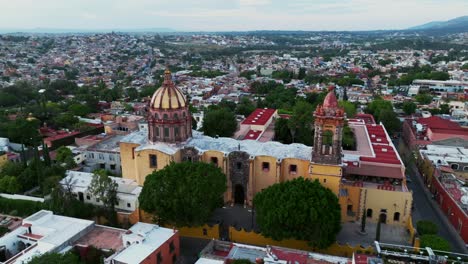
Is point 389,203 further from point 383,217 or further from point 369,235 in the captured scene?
point 369,235

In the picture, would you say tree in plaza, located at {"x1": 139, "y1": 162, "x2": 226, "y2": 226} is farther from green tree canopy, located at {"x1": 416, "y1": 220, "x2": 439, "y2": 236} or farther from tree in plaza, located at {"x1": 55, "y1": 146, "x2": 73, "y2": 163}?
tree in plaza, located at {"x1": 55, "y1": 146, "x2": 73, "y2": 163}

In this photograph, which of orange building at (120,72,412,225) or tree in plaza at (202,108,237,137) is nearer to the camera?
orange building at (120,72,412,225)

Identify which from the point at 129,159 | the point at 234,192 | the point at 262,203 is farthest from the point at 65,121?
the point at 262,203

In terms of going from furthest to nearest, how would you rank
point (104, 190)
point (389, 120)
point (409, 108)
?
point (409, 108) → point (389, 120) → point (104, 190)

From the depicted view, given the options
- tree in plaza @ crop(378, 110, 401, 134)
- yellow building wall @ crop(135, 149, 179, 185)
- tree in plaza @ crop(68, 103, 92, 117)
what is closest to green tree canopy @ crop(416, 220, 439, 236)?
yellow building wall @ crop(135, 149, 179, 185)

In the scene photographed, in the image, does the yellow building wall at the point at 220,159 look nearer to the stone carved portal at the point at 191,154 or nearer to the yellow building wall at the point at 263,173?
the stone carved portal at the point at 191,154

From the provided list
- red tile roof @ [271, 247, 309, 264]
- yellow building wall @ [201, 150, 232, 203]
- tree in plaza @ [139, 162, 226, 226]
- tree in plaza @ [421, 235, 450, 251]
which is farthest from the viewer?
yellow building wall @ [201, 150, 232, 203]
